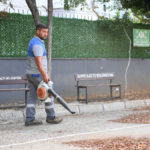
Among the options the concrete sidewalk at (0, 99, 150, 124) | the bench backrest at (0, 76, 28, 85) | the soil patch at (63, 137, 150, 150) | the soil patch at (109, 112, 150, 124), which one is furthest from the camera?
the bench backrest at (0, 76, 28, 85)

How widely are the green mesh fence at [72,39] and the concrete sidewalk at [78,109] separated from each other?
2505 millimetres

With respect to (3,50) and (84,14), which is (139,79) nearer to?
(84,14)

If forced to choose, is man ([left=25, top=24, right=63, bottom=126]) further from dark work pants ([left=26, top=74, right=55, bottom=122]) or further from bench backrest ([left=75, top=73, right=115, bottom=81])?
bench backrest ([left=75, top=73, right=115, bottom=81])

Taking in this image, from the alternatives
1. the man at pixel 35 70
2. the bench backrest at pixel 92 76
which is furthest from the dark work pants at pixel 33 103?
the bench backrest at pixel 92 76

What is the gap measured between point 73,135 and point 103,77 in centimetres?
534

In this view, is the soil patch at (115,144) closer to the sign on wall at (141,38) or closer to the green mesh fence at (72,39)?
the green mesh fence at (72,39)

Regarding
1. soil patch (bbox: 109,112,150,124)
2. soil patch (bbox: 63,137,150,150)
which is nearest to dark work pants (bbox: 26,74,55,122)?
soil patch (bbox: 109,112,150,124)

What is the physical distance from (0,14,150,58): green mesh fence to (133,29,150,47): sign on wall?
172 mm

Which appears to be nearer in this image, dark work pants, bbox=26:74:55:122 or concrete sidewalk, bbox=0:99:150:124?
dark work pants, bbox=26:74:55:122

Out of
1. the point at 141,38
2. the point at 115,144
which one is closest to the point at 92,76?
the point at 141,38

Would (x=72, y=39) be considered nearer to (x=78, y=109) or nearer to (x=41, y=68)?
(x=78, y=109)

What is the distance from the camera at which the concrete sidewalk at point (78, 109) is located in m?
7.77

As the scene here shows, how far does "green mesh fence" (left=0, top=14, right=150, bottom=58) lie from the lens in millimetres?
10172

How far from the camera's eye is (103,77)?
1058 centimetres
